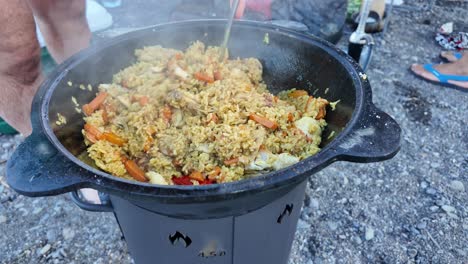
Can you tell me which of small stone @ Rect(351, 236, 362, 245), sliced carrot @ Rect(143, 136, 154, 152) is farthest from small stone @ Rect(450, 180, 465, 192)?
sliced carrot @ Rect(143, 136, 154, 152)

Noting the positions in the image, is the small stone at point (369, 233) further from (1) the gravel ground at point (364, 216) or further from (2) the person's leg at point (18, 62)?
(2) the person's leg at point (18, 62)

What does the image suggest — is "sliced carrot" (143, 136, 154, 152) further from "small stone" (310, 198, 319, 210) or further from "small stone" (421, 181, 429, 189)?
"small stone" (421, 181, 429, 189)

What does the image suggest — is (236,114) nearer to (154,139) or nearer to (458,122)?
(154,139)

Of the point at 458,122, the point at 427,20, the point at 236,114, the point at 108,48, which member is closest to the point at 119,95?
the point at 108,48

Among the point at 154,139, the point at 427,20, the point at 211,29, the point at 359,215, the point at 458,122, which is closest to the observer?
the point at 154,139

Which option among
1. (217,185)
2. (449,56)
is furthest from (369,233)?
(449,56)

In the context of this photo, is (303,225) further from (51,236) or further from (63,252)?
(51,236)
